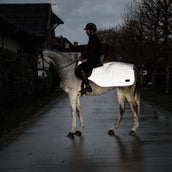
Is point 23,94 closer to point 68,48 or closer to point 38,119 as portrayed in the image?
point 38,119

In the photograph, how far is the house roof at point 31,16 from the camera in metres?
41.7

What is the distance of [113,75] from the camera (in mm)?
9805

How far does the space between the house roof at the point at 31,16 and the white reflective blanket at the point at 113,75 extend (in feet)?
102

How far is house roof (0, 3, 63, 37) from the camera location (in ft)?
137

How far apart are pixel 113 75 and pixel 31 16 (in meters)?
36.0

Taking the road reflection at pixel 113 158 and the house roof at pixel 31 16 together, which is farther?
the house roof at pixel 31 16

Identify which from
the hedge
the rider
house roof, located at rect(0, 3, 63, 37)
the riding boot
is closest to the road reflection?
the riding boot

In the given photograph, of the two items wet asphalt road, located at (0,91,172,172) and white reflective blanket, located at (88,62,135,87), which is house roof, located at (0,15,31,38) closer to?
wet asphalt road, located at (0,91,172,172)

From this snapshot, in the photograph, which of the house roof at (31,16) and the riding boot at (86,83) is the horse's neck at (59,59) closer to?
the riding boot at (86,83)

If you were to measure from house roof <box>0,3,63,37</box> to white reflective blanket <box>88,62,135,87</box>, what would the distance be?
102 ft

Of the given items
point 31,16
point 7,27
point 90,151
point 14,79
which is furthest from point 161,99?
point 31,16

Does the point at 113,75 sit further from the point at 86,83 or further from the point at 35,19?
the point at 35,19

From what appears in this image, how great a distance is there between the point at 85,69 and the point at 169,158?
3597 mm

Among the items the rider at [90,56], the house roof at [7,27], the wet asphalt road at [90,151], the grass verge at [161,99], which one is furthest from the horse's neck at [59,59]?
the house roof at [7,27]
